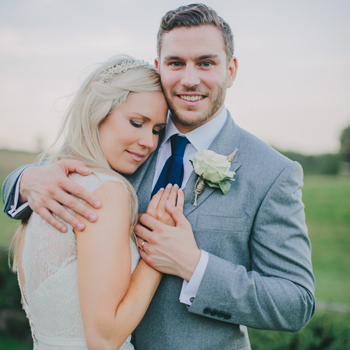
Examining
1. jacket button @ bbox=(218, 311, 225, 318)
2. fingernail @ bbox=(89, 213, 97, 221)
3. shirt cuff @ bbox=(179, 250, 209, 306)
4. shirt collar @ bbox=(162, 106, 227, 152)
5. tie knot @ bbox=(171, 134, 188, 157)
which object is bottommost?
jacket button @ bbox=(218, 311, 225, 318)

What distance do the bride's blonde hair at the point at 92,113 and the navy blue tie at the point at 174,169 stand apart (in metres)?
0.43

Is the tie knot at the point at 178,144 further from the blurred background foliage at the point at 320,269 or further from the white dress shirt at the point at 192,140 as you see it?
the blurred background foliage at the point at 320,269

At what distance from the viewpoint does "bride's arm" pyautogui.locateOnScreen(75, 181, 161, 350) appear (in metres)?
1.78

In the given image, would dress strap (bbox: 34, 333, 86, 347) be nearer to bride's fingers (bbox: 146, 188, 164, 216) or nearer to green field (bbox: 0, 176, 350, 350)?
bride's fingers (bbox: 146, 188, 164, 216)

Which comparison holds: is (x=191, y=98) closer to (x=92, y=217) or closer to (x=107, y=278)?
(x=92, y=217)

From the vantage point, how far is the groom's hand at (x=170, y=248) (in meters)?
2.11

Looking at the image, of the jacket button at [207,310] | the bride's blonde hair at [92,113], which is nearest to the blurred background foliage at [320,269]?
the bride's blonde hair at [92,113]

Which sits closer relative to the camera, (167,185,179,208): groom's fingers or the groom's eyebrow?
(167,185,179,208): groom's fingers

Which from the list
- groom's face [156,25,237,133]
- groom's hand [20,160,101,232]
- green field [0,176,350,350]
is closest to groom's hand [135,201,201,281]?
groom's hand [20,160,101,232]

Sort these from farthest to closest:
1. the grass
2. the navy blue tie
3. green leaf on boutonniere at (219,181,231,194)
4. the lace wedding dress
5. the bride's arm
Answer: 1. the grass
2. the navy blue tie
3. green leaf on boutonniere at (219,181,231,194)
4. the lace wedding dress
5. the bride's arm

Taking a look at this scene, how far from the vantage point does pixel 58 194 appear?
1.98 m

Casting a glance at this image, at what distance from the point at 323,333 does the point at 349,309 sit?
120 centimetres

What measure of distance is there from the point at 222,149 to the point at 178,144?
15.0 inches

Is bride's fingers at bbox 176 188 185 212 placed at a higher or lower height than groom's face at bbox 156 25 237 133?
lower
